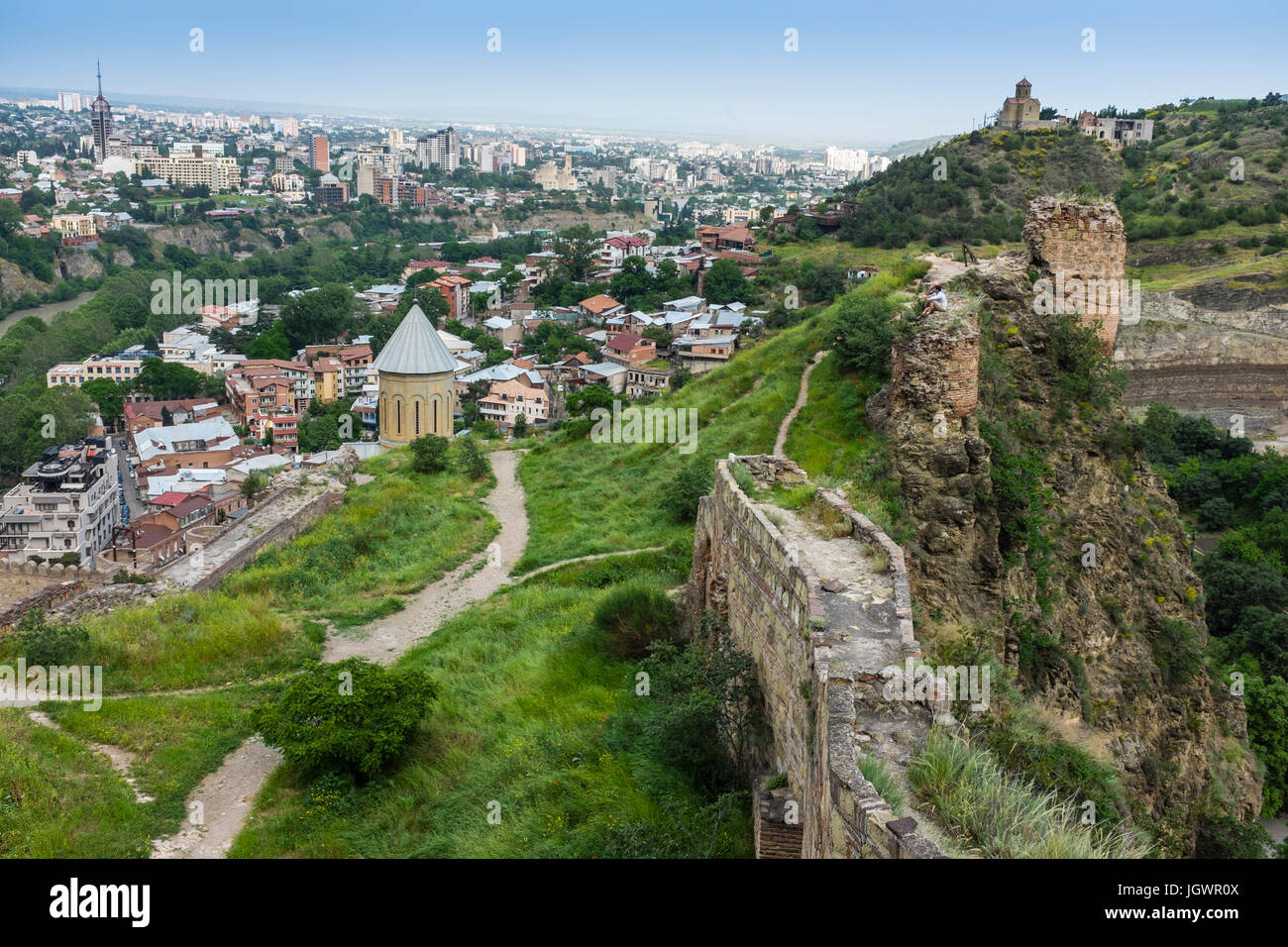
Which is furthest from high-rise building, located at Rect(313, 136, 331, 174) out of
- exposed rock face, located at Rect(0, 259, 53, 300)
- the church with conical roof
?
the church with conical roof

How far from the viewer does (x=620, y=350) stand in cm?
4531

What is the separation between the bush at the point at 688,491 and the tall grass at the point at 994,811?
9716mm

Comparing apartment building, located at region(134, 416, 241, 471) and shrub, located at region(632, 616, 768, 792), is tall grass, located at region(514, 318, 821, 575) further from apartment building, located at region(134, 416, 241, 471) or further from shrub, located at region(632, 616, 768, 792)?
apartment building, located at region(134, 416, 241, 471)

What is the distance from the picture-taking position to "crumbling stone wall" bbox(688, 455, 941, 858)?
13.9 feet

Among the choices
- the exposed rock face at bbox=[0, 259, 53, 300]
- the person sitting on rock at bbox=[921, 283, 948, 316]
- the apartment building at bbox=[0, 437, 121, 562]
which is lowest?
the apartment building at bbox=[0, 437, 121, 562]

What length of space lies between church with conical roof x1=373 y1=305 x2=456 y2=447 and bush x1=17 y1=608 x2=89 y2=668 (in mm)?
18344

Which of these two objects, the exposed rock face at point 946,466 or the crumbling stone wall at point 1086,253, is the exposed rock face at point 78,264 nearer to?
the crumbling stone wall at point 1086,253

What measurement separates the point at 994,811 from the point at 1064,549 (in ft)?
25.9

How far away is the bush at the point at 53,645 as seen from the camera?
10391 mm

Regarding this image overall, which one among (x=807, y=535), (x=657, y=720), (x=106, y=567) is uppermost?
(x=807, y=535)

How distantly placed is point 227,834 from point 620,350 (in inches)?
1509

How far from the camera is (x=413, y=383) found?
29.2 m
